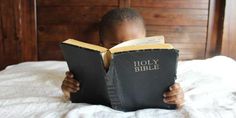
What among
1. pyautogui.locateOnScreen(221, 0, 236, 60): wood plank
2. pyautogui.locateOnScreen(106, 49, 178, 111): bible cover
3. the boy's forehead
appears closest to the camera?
pyautogui.locateOnScreen(106, 49, 178, 111): bible cover

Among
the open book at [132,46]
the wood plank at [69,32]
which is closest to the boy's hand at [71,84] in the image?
the open book at [132,46]

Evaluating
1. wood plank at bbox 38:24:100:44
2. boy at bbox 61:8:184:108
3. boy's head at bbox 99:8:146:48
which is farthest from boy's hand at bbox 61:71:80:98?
wood plank at bbox 38:24:100:44

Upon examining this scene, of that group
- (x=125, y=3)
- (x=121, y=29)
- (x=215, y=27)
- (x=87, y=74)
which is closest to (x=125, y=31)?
(x=121, y=29)

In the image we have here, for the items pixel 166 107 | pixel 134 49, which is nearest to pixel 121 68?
pixel 134 49

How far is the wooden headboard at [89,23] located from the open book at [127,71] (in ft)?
2.30

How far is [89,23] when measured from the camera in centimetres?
160

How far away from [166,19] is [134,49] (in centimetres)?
84

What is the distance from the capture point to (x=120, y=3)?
61.5 inches

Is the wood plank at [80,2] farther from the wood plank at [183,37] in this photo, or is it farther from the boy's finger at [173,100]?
the boy's finger at [173,100]

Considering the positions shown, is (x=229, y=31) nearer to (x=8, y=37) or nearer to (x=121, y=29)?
(x=121, y=29)

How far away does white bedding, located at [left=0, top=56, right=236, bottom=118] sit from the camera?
842 mm

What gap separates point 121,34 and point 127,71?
248 mm

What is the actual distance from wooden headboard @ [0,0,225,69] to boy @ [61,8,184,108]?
14.8 inches

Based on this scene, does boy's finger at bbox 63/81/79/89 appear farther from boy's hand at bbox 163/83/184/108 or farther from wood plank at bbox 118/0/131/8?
wood plank at bbox 118/0/131/8
